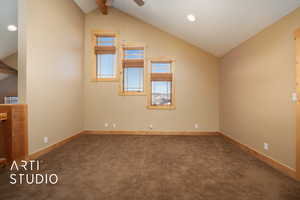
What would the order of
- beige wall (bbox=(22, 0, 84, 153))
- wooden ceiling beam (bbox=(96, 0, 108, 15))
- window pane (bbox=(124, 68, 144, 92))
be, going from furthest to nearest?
1. window pane (bbox=(124, 68, 144, 92))
2. wooden ceiling beam (bbox=(96, 0, 108, 15))
3. beige wall (bbox=(22, 0, 84, 153))

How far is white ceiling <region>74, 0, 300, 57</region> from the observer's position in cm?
210

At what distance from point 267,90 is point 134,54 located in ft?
11.5

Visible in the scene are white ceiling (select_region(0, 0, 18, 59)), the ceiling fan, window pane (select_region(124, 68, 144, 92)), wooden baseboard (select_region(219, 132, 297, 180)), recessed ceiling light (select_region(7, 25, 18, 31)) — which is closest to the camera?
wooden baseboard (select_region(219, 132, 297, 180))

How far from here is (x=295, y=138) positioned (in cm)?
186

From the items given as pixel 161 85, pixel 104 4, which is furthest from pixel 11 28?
pixel 161 85

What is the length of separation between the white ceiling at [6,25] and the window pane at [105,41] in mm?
1964

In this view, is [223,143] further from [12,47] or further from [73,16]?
[12,47]

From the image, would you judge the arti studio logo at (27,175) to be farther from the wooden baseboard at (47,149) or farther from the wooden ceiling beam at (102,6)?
the wooden ceiling beam at (102,6)

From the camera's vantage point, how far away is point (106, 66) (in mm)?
4379

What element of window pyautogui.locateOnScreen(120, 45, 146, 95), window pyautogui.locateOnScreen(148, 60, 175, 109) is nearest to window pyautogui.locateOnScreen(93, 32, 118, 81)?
window pyautogui.locateOnScreen(120, 45, 146, 95)

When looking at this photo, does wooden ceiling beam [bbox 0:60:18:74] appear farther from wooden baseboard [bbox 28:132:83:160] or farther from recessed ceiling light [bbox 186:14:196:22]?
recessed ceiling light [bbox 186:14:196:22]

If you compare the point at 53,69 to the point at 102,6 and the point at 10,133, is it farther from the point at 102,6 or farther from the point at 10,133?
the point at 102,6

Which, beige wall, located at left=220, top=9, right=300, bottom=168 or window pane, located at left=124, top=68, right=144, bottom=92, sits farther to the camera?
window pane, located at left=124, top=68, right=144, bottom=92

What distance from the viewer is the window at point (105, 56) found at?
14.2 feet
